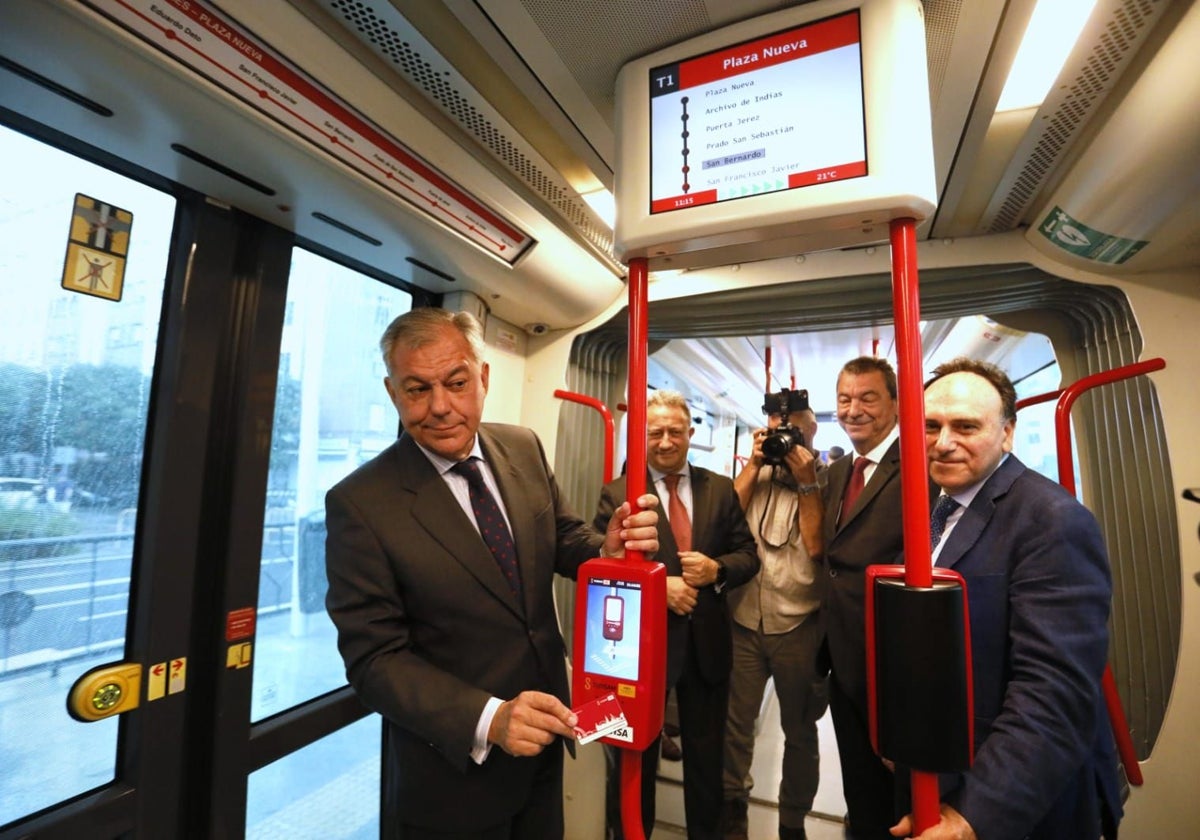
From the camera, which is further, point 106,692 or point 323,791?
point 323,791

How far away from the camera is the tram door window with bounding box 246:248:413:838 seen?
184 centimetres

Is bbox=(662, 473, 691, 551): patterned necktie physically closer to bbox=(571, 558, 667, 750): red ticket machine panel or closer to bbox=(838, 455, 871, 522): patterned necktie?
bbox=(838, 455, 871, 522): patterned necktie

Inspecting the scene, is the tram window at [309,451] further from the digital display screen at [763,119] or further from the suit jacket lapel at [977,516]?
the suit jacket lapel at [977,516]

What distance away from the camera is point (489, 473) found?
1575mm

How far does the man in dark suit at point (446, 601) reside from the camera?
120cm

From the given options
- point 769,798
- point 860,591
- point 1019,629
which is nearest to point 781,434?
point 860,591

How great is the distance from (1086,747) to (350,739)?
7.72 feet

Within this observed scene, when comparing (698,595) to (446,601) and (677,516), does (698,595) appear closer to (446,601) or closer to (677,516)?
(677,516)

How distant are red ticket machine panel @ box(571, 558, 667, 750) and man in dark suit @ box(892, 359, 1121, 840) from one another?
461mm

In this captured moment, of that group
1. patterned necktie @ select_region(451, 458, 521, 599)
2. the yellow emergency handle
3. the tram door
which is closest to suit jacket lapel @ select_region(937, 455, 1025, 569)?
patterned necktie @ select_region(451, 458, 521, 599)

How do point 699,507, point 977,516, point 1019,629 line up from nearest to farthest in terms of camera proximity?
point 1019,629 → point 977,516 → point 699,507

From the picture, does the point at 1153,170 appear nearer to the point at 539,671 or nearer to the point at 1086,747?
the point at 1086,747

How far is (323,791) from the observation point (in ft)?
6.79

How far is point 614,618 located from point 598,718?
6.8 inches
